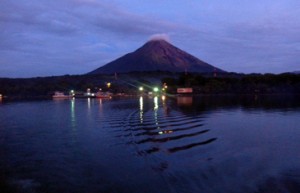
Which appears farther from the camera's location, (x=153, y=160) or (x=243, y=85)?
(x=243, y=85)

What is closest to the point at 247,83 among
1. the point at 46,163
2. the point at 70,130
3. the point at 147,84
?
the point at 147,84

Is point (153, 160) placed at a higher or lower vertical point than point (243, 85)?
lower

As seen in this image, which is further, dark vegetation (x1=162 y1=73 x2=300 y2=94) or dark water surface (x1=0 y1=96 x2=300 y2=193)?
dark vegetation (x1=162 y1=73 x2=300 y2=94)

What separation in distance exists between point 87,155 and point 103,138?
5.79m

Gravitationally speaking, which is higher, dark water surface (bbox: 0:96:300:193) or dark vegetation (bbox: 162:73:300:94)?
dark vegetation (bbox: 162:73:300:94)

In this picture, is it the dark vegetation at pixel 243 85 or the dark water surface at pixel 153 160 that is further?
the dark vegetation at pixel 243 85

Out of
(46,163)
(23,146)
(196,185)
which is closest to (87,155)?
(46,163)

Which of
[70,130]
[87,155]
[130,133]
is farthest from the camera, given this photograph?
[70,130]

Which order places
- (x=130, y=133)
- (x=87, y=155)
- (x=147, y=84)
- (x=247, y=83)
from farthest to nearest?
1. (x=147, y=84)
2. (x=247, y=83)
3. (x=130, y=133)
4. (x=87, y=155)

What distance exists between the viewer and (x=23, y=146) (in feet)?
73.2

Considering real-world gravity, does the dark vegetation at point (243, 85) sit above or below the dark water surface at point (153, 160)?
above

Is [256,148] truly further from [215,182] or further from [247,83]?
[247,83]

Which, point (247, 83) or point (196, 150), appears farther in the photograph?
point (247, 83)

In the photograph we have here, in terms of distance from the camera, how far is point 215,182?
44.9 ft
